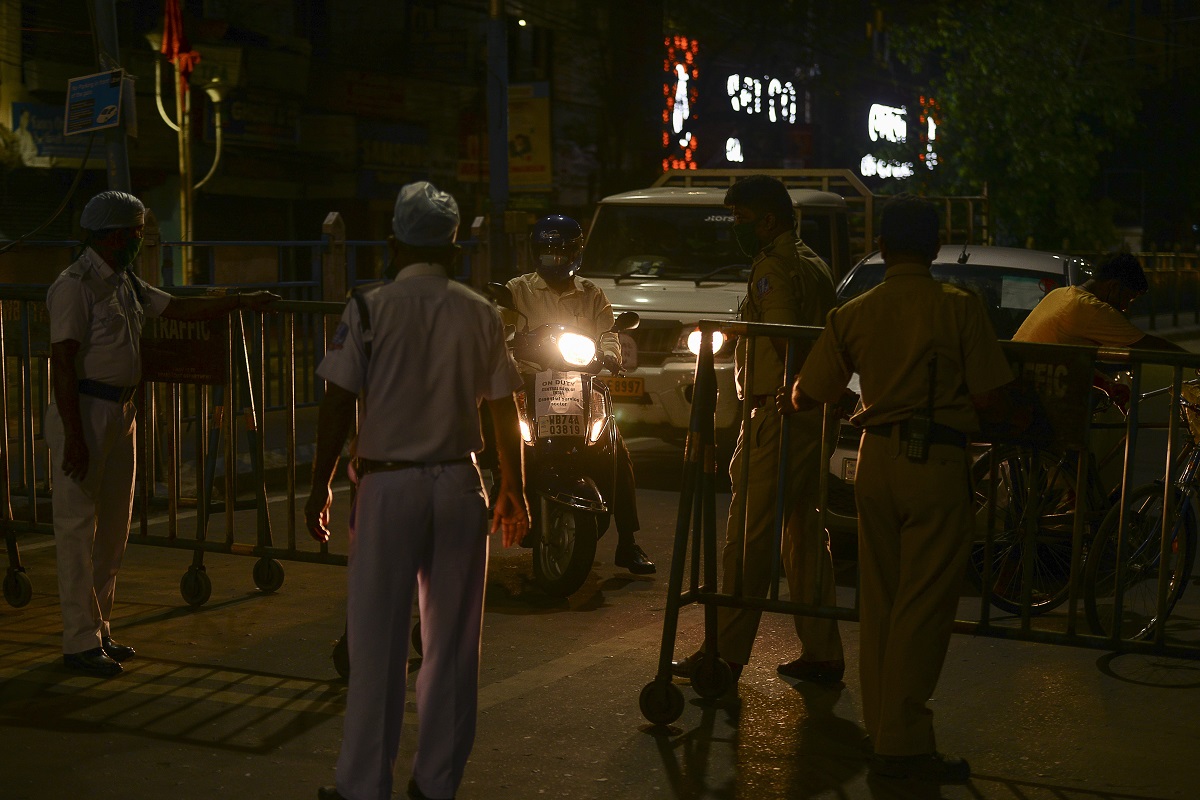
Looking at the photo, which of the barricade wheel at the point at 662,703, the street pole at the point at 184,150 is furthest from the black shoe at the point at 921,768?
the street pole at the point at 184,150

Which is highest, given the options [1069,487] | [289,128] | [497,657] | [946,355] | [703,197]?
[289,128]

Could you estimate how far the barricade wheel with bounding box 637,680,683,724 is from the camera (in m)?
5.51

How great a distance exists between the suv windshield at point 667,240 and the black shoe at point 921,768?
7606mm

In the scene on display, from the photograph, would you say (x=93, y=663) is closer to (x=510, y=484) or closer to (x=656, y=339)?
(x=510, y=484)

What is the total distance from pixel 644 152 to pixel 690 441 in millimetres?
19627

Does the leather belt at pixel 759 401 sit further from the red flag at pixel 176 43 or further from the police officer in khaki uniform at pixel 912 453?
the red flag at pixel 176 43

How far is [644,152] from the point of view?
24.9 metres

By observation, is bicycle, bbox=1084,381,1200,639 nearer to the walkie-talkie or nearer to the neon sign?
the walkie-talkie

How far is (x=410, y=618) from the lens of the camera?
14.4 feet

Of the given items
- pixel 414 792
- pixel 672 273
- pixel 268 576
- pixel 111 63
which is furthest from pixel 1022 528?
pixel 111 63

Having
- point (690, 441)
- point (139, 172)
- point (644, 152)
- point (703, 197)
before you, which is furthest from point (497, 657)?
point (644, 152)

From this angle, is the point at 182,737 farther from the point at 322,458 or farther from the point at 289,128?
the point at 289,128

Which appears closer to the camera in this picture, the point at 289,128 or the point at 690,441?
the point at 690,441

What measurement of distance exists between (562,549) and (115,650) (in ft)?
7.20
